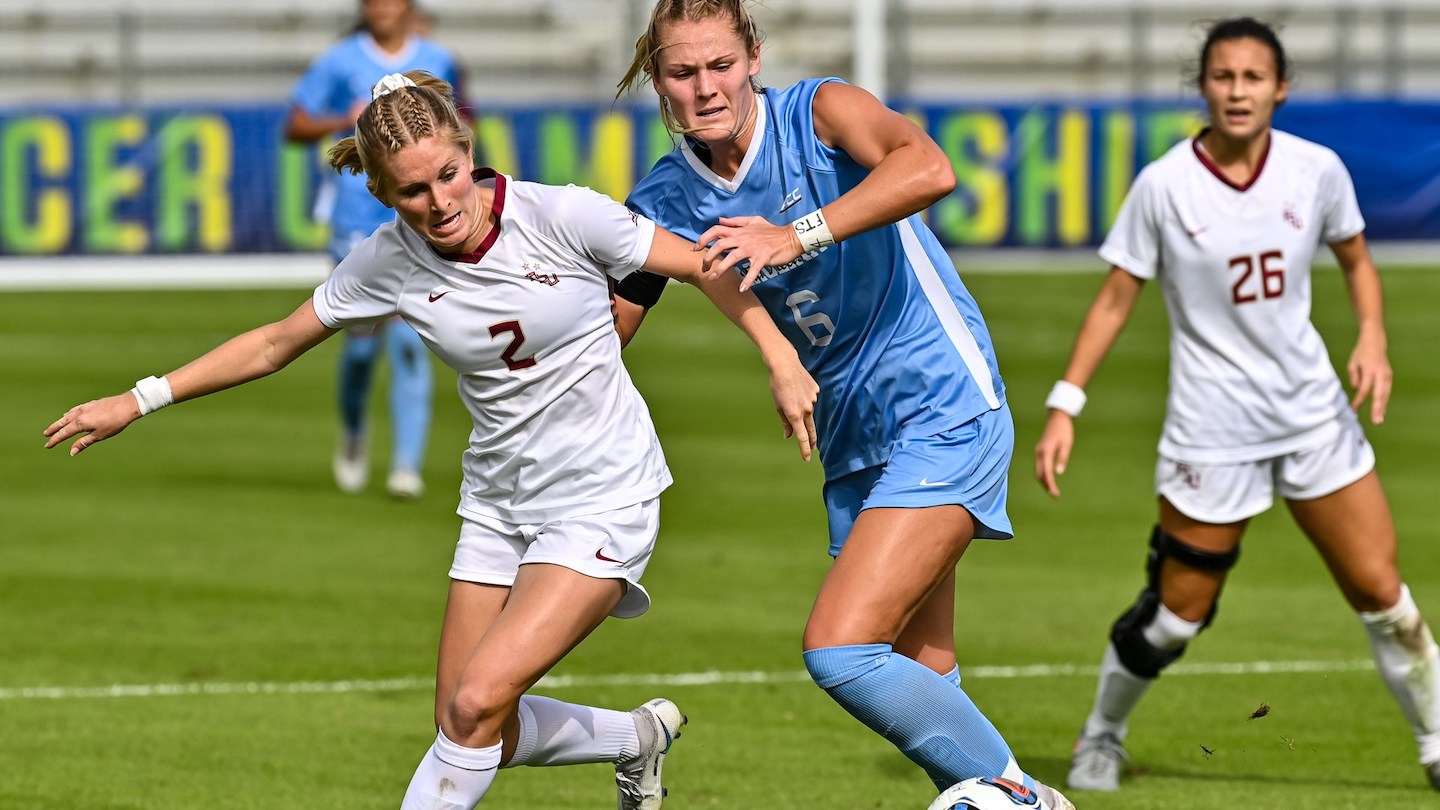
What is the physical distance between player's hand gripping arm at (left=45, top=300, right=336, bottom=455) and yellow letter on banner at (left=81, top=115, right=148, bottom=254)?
56.3 ft

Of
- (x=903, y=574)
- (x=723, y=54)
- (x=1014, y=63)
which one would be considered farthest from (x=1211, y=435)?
(x=1014, y=63)

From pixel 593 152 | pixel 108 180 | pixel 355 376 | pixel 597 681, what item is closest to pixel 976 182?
pixel 593 152

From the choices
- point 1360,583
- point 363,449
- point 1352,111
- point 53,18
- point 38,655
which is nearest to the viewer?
point 1360,583

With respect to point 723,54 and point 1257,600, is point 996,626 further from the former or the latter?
point 723,54

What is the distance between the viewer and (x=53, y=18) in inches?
1097

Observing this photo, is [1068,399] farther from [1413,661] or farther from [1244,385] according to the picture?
[1413,661]

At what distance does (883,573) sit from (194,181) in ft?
58.9

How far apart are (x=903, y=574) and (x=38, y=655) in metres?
4.27

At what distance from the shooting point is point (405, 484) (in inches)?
440

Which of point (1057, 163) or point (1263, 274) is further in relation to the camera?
point (1057, 163)

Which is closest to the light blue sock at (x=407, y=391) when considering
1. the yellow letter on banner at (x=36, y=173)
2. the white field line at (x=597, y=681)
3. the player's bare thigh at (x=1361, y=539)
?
the white field line at (x=597, y=681)

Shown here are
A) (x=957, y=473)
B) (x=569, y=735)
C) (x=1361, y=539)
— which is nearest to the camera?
(x=957, y=473)

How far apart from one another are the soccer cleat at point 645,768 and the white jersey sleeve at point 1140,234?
1898mm

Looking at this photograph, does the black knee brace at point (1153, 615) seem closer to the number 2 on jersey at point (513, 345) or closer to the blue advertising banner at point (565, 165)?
the number 2 on jersey at point (513, 345)
